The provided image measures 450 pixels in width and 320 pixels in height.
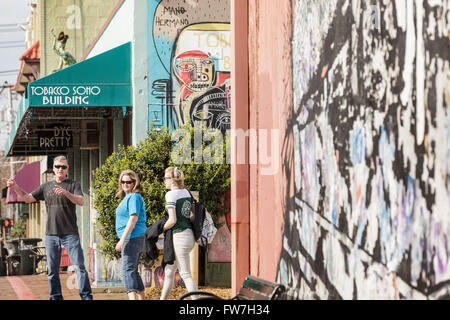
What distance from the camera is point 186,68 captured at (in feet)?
44.4

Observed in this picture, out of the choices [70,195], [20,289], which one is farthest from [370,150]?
[20,289]

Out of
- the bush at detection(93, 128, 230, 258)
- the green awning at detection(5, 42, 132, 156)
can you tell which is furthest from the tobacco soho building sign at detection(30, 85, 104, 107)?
the bush at detection(93, 128, 230, 258)

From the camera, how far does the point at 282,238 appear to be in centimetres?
713

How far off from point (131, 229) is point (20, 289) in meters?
6.25

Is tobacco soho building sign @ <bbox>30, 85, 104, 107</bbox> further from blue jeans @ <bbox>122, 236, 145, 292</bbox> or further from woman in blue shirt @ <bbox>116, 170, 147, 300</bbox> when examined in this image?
blue jeans @ <bbox>122, 236, 145, 292</bbox>

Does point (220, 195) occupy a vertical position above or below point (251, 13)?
below

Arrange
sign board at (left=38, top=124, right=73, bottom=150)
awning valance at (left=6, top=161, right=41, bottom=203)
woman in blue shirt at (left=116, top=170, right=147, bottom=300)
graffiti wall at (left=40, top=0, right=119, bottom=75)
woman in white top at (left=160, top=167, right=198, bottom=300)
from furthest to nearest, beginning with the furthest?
1. awning valance at (left=6, top=161, right=41, bottom=203)
2. graffiti wall at (left=40, top=0, right=119, bottom=75)
3. sign board at (left=38, top=124, right=73, bottom=150)
4. woman in white top at (left=160, top=167, right=198, bottom=300)
5. woman in blue shirt at (left=116, top=170, right=147, bottom=300)

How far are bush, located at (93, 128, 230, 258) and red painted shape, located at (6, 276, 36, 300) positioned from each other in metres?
1.43

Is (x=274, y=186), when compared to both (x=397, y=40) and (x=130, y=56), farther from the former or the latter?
(x=130, y=56)

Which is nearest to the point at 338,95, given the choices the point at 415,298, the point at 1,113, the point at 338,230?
the point at 338,230

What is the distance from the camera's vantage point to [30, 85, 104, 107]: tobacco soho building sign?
13148mm

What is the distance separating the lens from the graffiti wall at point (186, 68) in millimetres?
13430

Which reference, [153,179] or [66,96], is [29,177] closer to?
[66,96]
